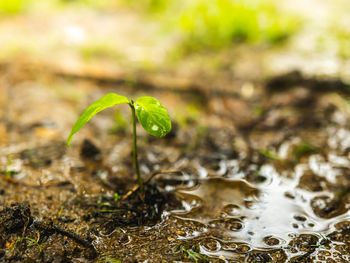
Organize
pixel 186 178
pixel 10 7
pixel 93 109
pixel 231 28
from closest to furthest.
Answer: pixel 93 109 → pixel 186 178 → pixel 231 28 → pixel 10 7

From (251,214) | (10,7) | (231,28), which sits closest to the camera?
(251,214)

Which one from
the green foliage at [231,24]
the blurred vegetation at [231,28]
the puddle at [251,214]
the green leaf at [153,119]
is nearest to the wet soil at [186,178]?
the puddle at [251,214]

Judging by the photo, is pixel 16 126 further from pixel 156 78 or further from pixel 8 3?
pixel 8 3

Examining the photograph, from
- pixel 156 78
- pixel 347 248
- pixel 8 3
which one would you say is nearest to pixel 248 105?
pixel 156 78

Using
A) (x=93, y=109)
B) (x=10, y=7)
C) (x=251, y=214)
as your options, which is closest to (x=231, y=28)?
(x=251, y=214)

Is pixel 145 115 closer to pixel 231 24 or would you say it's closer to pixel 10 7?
pixel 231 24

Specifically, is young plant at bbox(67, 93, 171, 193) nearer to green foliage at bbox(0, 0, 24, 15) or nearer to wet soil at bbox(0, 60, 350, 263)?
wet soil at bbox(0, 60, 350, 263)
